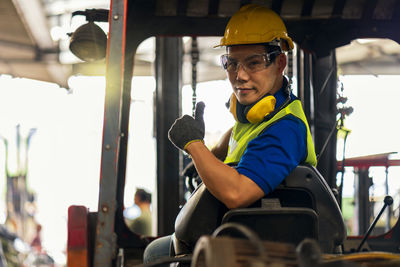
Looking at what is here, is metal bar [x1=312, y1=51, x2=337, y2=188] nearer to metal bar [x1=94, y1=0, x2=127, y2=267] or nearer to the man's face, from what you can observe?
the man's face

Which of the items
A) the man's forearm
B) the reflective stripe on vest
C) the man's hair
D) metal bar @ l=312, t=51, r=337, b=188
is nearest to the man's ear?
the reflective stripe on vest

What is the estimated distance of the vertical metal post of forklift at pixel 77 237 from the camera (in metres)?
2.15

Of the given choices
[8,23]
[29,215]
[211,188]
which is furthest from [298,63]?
[29,215]

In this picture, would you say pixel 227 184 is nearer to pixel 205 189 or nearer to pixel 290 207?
pixel 205 189

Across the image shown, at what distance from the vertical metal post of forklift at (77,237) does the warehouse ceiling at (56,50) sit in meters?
6.26

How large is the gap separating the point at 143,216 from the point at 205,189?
20.3ft

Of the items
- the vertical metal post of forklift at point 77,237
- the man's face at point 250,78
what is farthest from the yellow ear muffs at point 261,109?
the vertical metal post of forklift at point 77,237

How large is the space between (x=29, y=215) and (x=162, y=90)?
11.8 m

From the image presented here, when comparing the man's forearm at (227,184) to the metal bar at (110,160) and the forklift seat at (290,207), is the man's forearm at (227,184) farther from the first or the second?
the metal bar at (110,160)

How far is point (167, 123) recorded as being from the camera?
5.31m

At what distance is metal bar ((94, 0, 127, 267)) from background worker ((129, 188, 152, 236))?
249 inches

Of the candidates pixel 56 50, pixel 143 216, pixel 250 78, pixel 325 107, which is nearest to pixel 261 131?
pixel 250 78

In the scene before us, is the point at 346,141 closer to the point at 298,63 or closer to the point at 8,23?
the point at 298,63

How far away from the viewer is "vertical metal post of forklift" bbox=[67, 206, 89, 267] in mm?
2150
